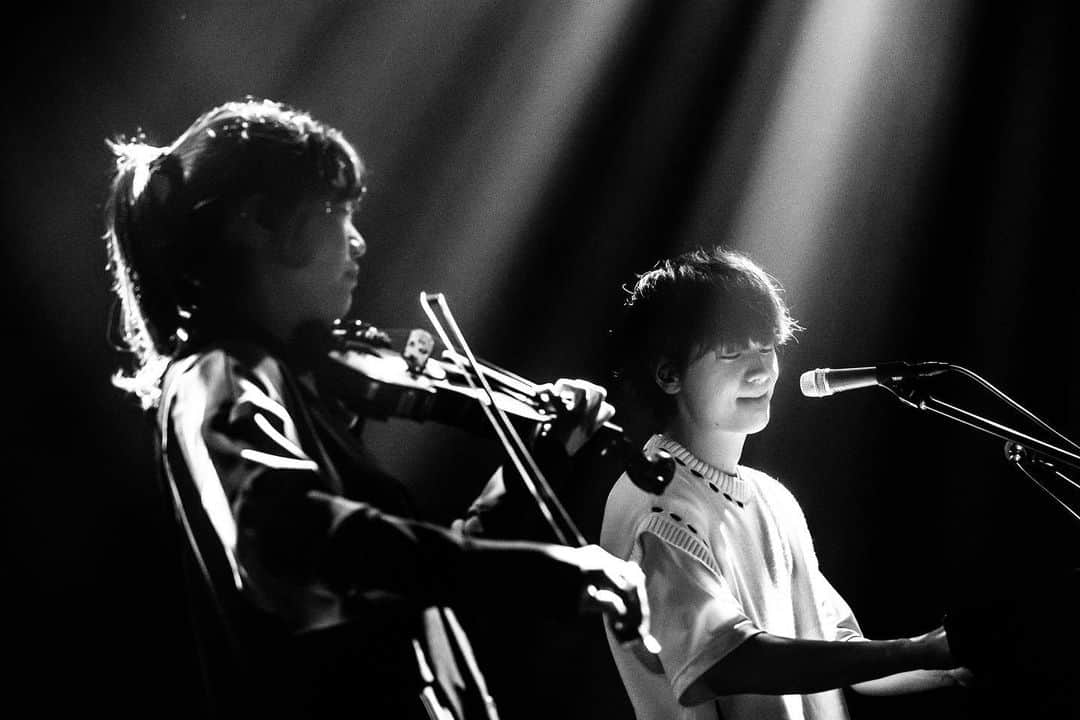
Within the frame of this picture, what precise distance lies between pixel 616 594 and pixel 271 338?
0.53 meters

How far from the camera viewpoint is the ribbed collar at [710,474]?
1.82 metres

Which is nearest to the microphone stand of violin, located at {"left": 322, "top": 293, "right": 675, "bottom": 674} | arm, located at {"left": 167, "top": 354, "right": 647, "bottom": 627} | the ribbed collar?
the ribbed collar

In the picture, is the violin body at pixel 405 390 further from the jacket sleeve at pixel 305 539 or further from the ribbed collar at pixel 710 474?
the ribbed collar at pixel 710 474

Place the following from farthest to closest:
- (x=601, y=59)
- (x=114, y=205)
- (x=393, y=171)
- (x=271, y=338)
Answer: (x=601, y=59), (x=393, y=171), (x=114, y=205), (x=271, y=338)

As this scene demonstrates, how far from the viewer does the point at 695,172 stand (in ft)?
9.64

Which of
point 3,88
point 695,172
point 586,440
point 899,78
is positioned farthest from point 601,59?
point 586,440

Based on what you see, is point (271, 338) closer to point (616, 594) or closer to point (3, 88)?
point (616, 594)

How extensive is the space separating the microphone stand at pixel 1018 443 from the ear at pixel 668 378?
39cm

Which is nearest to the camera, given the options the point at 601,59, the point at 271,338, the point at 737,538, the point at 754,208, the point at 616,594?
the point at 616,594

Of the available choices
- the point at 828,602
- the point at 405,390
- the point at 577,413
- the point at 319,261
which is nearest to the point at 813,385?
the point at 828,602

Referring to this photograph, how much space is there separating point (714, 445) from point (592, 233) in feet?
3.54

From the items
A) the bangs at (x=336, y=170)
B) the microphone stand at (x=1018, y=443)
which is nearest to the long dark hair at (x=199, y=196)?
the bangs at (x=336, y=170)

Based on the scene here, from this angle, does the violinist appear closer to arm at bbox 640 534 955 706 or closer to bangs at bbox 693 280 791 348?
arm at bbox 640 534 955 706

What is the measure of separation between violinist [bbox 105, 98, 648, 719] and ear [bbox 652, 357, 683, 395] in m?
0.59
